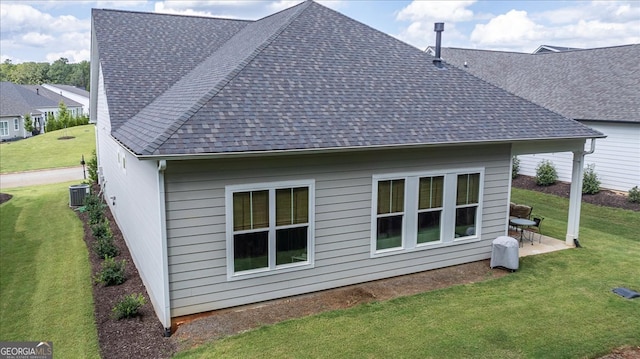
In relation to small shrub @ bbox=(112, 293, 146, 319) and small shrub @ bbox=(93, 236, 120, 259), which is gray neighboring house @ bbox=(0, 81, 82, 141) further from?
small shrub @ bbox=(112, 293, 146, 319)

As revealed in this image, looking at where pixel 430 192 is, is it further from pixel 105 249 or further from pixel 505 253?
pixel 105 249

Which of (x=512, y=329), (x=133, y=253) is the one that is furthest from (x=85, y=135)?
(x=512, y=329)

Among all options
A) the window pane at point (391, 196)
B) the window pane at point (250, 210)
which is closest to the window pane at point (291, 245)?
the window pane at point (250, 210)

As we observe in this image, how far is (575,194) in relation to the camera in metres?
11.7

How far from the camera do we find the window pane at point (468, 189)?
10.1 m

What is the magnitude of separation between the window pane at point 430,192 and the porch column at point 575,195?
4.27 metres

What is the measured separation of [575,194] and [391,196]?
5.59 metres

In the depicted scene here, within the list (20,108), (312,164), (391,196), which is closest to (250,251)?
(312,164)

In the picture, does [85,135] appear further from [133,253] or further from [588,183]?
[588,183]

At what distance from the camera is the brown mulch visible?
273 inches

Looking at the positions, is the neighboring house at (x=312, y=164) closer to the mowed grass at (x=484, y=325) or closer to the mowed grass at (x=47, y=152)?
the mowed grass at (x=484, y=325)

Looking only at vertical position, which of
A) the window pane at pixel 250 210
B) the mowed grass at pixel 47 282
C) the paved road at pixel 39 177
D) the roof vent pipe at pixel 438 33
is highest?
the roof vent pipe at pixel 438 33

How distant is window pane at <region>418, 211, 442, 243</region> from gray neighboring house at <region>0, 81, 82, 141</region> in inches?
1915

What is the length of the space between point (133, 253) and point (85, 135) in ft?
116
